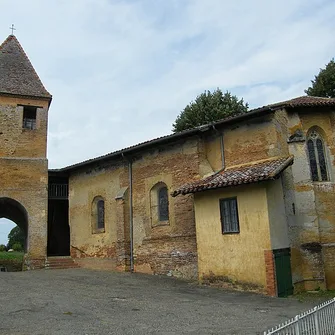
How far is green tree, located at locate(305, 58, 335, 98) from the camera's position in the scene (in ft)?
79.1

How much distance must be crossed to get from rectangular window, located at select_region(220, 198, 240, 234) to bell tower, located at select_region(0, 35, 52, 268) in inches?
435

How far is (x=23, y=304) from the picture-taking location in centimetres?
987

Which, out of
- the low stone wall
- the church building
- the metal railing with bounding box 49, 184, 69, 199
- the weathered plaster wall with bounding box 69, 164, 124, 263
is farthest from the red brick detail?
the low stone wall

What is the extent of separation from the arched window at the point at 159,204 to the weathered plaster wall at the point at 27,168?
22.2 feet

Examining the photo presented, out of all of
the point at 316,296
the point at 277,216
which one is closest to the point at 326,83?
the point at 277,216

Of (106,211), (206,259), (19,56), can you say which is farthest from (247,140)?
(19,56)

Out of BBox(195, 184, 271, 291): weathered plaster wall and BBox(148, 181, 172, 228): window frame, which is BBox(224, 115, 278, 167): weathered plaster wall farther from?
BBox(148, 181, 172, 228): window frame

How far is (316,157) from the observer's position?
46.4ft

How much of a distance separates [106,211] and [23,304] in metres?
9.24

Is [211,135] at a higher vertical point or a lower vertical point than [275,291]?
higher

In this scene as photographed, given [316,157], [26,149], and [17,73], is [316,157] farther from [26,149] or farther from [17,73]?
[17,73]

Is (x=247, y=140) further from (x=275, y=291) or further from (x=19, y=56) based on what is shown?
(x=19, y=56)

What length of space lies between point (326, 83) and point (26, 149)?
1940 cm

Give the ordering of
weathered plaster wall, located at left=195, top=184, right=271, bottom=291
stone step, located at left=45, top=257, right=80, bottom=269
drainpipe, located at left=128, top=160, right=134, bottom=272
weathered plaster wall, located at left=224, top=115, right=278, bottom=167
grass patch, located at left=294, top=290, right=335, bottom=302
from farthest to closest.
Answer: stone step, located at left=45, top=257, right=80, bottom=269 < drainpipe, located at left=128, top=160, right=134, bottom=272 < weathered plaster wall, located at left=224, top=115, right=278, bottom=167 < weathered plaster wall, located at left=195, top=184, right=271, bottom=291 < grass patch, located at left=294, top=290, right=335, bottom=302
